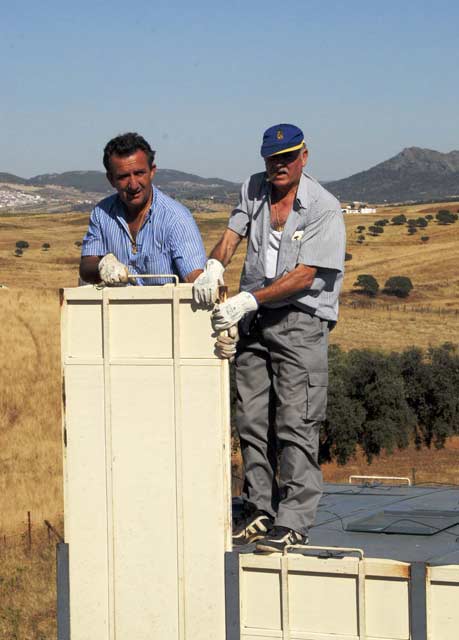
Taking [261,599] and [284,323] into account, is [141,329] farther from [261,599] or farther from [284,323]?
[261,599]

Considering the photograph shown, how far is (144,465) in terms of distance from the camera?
6.93m

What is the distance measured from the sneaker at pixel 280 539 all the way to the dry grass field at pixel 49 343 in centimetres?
942

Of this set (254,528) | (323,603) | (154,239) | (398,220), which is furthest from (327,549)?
(398,220)

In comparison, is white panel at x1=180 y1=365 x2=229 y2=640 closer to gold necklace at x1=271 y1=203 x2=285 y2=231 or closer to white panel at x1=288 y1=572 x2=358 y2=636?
white panel at x1=288 y1=572 x2=358 y2=636

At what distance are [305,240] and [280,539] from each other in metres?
1.65

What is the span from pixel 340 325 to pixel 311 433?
160ft

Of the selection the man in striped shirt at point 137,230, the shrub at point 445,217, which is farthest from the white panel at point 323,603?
the shrub at point 445,217

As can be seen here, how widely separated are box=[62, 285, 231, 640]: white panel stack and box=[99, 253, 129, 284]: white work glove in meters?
0.07

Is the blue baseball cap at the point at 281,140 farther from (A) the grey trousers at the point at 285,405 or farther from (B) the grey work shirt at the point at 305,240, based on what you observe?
(A) the grey trousers at the point at 285,405

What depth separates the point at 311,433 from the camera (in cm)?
702

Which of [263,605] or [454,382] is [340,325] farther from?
[263,605]

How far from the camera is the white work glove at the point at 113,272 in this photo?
6.91 metres

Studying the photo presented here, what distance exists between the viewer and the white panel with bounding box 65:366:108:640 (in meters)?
7.05

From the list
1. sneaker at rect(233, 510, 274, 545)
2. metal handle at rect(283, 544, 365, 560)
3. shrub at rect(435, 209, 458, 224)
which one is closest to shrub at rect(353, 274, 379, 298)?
shrub at rect(435, 209, 458, 224)
